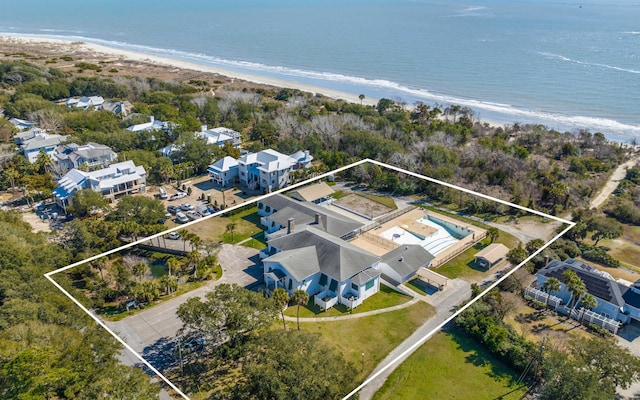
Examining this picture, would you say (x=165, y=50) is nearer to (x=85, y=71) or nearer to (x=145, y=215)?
(x=85, y=71)

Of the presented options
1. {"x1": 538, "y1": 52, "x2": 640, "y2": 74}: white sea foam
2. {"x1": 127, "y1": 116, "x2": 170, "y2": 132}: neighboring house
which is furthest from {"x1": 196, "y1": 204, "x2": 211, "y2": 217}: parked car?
{"x1": 538, "y1": 52, "x2": 640, "y2": 74}: white sea foam

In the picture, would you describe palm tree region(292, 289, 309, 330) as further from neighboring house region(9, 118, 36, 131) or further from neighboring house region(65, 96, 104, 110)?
neighboring house region(65, 96, 104, 110)

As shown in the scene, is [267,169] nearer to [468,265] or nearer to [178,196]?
[178,196]

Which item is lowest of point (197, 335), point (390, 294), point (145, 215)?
point (145, 215)

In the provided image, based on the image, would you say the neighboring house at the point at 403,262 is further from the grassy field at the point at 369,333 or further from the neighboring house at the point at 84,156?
the neighboring house at the point at 84,156

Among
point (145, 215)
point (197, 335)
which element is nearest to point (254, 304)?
point (197, 335)

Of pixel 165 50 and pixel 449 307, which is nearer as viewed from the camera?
pixel 449 307
